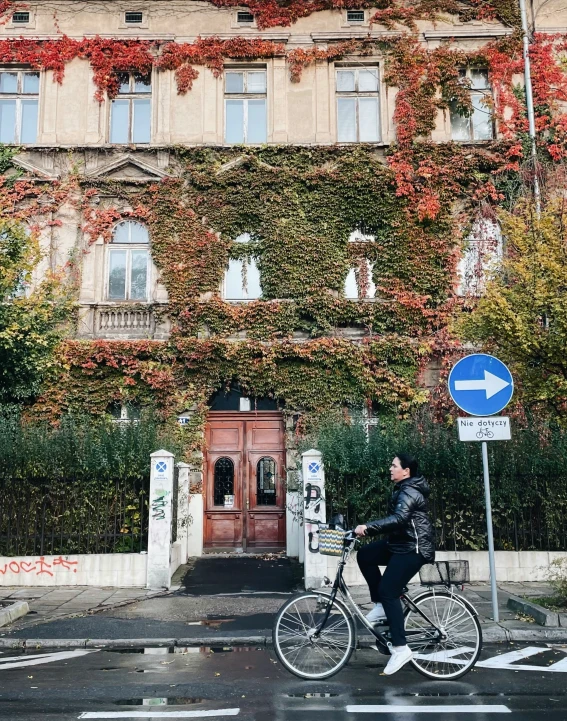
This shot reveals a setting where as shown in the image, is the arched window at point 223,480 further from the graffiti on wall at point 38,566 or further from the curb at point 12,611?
the curb at point 12,611

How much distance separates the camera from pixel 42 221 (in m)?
19.0

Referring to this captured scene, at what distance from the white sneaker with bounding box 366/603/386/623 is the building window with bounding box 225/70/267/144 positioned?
15.3 m

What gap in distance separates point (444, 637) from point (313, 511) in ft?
18.8

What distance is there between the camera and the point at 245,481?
1792 centimetres

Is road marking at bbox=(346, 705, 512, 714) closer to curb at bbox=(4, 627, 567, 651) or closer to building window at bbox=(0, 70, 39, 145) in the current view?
curb at bbox=(4, 627, 567, 651)

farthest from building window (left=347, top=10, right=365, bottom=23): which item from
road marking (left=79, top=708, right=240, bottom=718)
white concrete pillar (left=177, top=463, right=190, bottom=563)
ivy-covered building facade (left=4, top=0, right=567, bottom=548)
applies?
road marking (left=79, top=708, right=240, bottom=718)

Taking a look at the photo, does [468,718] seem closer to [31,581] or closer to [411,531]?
[411,531]

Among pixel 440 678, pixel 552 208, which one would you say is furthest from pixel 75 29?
pixel 440 678

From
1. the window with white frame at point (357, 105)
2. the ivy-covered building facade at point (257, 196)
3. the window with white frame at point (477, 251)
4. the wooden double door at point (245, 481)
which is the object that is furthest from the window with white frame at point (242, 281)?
the window with white frame at point (477, 251)

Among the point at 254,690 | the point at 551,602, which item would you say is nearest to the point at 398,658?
the point at 254,690

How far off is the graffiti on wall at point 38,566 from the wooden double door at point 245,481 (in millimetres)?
5483

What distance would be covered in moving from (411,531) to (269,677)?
183cm

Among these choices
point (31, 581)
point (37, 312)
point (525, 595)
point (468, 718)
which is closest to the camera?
point (468, 718)

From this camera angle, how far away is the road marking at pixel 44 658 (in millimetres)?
7249
